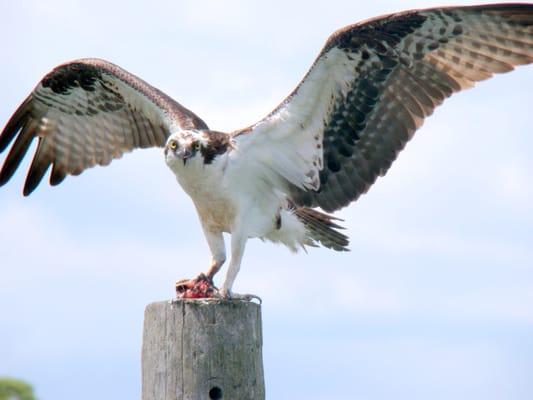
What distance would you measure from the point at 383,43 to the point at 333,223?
5.04 feet

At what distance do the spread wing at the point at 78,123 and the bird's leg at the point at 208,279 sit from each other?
138 cm

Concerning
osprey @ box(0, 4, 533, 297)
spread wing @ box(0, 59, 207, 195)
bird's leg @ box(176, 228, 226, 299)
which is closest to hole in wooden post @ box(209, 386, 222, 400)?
bird's leg @ box(176, 228, 226, 299)

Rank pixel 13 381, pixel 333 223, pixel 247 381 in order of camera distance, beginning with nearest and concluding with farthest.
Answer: pixel 247 381 < pixel 333 223 < pixel 13 381

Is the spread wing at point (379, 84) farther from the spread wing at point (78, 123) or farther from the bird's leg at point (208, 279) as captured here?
the spread wing at point (78, 123)

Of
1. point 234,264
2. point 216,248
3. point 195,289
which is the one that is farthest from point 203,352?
point 216,248

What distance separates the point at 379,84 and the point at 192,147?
1.42 metres

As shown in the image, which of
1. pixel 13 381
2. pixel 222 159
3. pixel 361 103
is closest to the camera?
pixel 222 159

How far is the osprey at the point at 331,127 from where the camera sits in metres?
6.68

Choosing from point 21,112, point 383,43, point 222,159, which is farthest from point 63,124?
point 383,43

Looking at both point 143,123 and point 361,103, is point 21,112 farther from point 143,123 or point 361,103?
point 361,103

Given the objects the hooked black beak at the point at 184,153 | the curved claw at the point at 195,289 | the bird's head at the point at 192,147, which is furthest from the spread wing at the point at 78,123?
the curved claw at the point at 195,289

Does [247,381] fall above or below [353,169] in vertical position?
below

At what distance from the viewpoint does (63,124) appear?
28.6ft

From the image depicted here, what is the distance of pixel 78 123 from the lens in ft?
28.5
